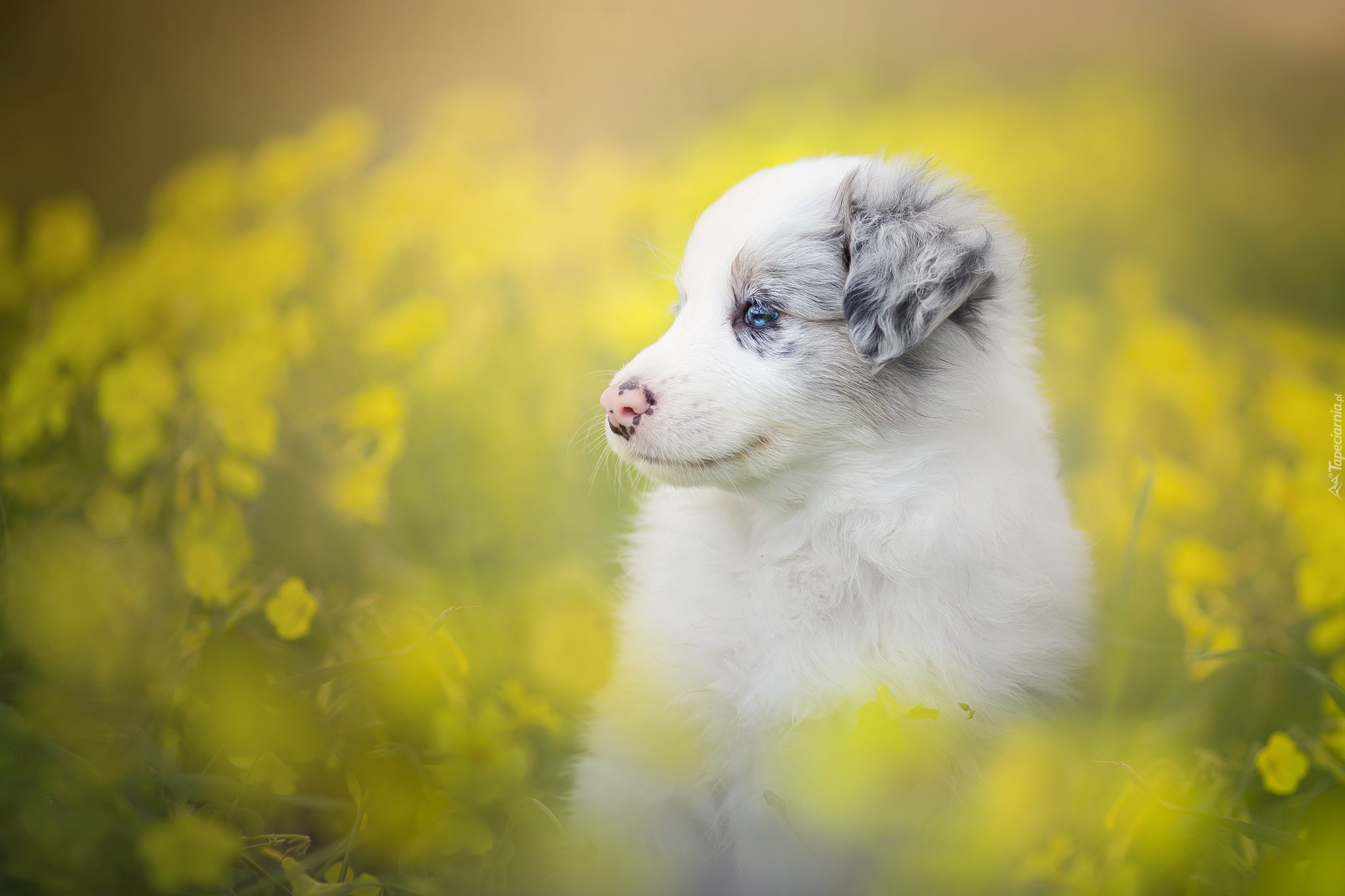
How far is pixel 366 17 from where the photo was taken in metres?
1.93

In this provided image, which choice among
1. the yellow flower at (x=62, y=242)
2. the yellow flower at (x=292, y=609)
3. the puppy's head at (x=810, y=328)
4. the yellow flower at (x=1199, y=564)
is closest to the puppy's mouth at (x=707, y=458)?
the puppy's head at (x=810, y=328)

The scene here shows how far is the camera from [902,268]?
135 cm

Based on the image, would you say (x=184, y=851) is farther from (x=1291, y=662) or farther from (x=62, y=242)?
(x=1291, y=662)

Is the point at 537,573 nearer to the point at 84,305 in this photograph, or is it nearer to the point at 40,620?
the point at 40,620

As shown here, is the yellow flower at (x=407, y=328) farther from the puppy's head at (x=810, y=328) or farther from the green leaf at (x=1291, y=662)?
the green leaf at (x=1291, y=662)

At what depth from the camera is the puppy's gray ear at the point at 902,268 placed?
4.41ft

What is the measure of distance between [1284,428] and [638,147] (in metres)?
1.47

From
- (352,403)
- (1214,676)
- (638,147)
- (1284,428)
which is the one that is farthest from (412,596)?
(1284,428)

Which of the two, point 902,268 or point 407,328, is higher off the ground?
point 902,268

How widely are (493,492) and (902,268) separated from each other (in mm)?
1151

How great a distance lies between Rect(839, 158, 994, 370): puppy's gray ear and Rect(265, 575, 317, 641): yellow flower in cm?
117

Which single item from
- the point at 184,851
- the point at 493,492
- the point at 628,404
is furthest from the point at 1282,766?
the point at 184,851

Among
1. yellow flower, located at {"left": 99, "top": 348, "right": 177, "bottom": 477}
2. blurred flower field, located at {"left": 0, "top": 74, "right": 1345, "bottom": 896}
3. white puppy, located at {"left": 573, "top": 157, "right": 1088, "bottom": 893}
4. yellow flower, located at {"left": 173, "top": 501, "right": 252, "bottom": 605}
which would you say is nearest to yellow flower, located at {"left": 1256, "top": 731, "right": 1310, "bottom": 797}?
blurred flower field, located at {"left": 0, "top": 74, "right": 1345, "bottom": 896}

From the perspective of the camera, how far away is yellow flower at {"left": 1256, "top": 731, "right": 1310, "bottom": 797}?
5.16 ft
